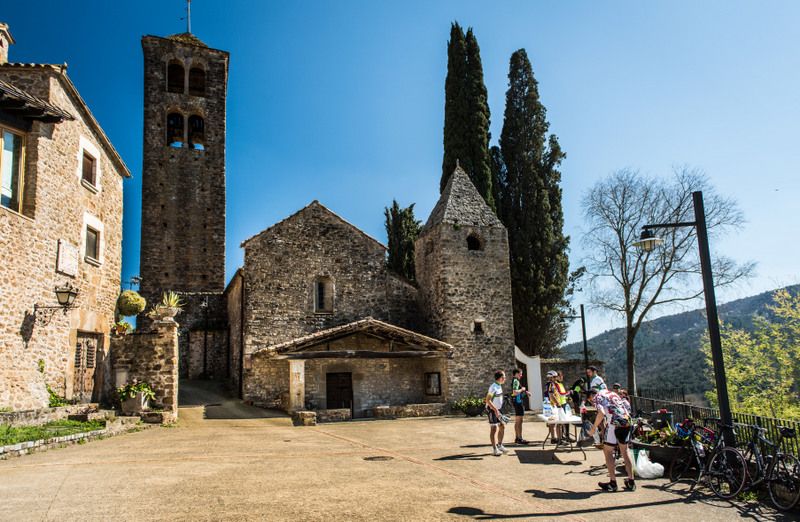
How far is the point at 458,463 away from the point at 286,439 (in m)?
5.03

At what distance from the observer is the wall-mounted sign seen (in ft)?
46.4

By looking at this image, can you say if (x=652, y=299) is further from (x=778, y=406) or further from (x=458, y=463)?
(x=458, y=463)

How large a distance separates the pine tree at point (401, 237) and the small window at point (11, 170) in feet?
69.2

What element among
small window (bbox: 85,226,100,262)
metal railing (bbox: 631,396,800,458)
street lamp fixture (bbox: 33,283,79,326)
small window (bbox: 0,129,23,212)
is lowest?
metal railing (bbox: 631,396,800,458)

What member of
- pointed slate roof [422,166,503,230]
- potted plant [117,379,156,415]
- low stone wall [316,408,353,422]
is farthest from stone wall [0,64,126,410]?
pointed slate roof [422,166,503,230]

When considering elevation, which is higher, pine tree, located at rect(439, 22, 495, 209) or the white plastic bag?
pine tree, located at rect(439, 22, 495, 209)

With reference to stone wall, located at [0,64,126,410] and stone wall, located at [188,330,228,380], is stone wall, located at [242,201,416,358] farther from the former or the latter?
stone wall, located at [188,330,228,380]

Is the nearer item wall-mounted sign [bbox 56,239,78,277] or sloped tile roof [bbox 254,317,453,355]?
wall-mounted sign [bbox 56,239,78,277]

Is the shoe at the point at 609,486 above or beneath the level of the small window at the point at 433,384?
beneath

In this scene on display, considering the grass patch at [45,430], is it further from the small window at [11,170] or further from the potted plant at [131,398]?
the small window at [11,170]

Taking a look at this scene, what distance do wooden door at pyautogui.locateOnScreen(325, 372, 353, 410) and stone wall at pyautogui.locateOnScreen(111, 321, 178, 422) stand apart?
5899mm

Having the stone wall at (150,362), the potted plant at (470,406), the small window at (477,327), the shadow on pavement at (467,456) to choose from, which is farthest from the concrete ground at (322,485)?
the small window at (477,327)

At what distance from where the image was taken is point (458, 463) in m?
9.78

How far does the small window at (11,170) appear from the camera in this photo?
496 inches
